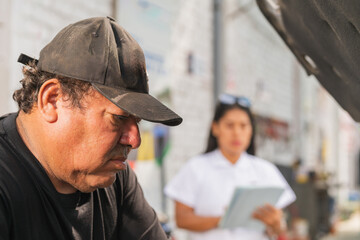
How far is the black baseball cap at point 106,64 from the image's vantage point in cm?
114

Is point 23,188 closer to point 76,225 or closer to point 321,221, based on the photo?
point 76,225

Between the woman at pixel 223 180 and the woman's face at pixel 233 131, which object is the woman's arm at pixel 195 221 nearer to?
the woman at pixel 223 180

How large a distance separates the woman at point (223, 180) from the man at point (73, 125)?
4.47 ft

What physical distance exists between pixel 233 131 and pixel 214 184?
33 centimetres

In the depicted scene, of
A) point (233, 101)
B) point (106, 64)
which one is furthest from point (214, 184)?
point (106, 64)

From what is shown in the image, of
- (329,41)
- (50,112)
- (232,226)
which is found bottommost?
(232,226)

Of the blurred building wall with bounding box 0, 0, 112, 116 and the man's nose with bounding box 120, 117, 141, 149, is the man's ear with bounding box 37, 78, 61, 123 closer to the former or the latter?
the man's nose with bounding box 120, 117, 141, 149

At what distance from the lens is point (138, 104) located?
3.76 feet

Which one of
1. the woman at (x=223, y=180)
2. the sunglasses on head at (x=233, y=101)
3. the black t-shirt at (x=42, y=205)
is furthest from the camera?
the sunglasses on head at (x=233, y=101)

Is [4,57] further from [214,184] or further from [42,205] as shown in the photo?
[42,205]

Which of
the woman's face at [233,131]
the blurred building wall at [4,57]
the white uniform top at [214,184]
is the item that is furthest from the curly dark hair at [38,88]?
the woman's face at [233,131]

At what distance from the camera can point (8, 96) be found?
2461mm

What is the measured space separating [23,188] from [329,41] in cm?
86

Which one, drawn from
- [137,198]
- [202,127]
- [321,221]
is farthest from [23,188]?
[321,221]
